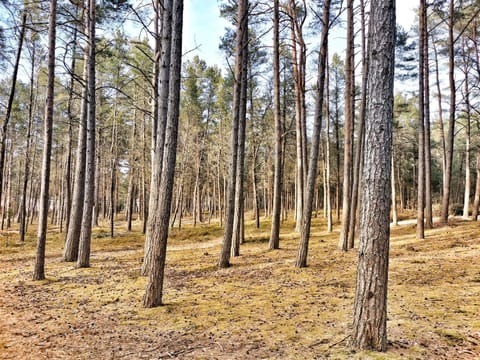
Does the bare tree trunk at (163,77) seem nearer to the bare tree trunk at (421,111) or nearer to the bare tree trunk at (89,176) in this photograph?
the bare tree trunk at (89,176)

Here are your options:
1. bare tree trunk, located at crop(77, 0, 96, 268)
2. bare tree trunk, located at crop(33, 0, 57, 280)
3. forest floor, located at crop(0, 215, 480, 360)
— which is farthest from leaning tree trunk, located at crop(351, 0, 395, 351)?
bare tree trunk, located at crop(77, 0, 96, 268)

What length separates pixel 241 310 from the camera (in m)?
5.41

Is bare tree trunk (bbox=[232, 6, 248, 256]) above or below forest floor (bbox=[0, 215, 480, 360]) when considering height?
above

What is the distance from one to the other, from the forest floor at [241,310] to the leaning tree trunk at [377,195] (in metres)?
0.34

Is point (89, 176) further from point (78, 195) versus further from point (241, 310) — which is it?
point (241, 310)

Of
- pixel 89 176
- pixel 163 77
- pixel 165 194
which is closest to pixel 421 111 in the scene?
pixel 163 77

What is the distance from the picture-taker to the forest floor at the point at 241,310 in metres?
3.87

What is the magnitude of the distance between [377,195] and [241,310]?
126 inches

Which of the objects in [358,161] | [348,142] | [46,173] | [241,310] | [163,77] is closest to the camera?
[241,310]

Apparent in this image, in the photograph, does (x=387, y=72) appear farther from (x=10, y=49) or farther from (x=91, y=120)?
(x=10, y=49)

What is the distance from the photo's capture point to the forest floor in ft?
12.7

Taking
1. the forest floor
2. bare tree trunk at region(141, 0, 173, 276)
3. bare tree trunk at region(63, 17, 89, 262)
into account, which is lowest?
the forest floor

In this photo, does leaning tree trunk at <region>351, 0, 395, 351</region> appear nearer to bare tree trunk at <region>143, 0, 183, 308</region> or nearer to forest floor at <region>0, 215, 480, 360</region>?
forest floor at <region>0, 215, 480, 360</region>

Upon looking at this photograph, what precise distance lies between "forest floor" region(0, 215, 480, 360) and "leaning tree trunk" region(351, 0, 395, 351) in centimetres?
34
